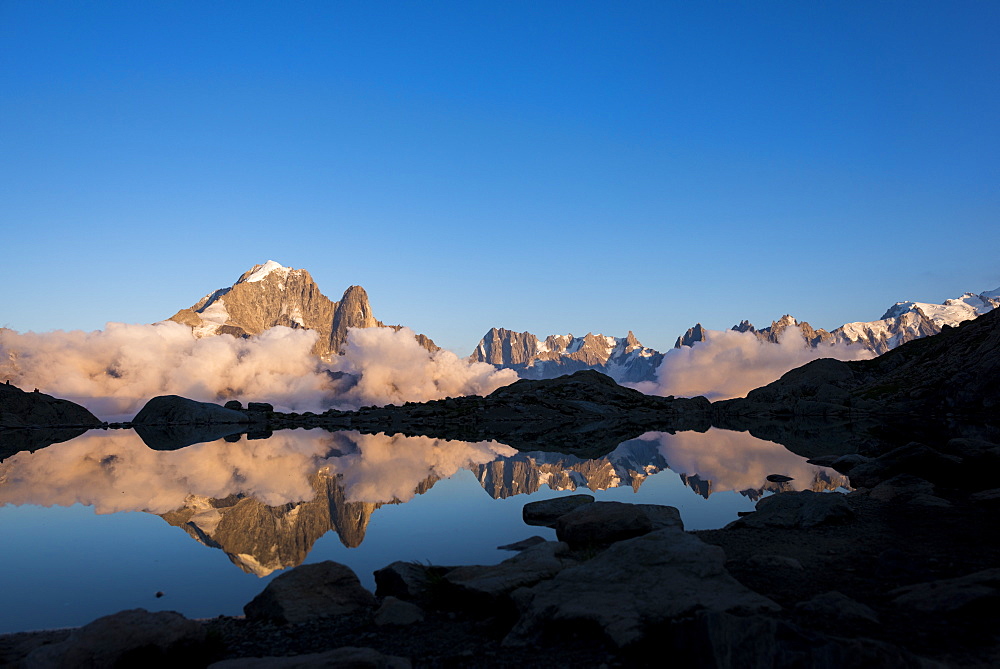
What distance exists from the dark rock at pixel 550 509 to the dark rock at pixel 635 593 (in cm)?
1017

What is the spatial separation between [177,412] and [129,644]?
14495cm

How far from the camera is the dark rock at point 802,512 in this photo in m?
16.7

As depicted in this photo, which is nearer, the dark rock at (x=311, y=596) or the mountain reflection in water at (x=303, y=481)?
the dark rock at (x=311, y=596)

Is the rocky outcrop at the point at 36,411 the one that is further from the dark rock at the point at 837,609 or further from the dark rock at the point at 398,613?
the dark rock at the point at 837,609

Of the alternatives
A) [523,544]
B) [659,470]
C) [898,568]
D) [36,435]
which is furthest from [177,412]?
[898,568]

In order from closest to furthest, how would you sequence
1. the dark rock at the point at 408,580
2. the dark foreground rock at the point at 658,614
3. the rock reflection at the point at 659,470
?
the dark foreground rock at the point at 658,614 < the dark rock at the point at 408,580 < the rock reflection at the point at 659,470

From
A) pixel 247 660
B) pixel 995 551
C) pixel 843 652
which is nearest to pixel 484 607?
pixel 247 660

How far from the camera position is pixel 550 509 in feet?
71.4

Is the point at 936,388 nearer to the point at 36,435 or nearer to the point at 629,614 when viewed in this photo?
the point at 629,614

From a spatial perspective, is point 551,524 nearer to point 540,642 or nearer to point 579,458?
point 540,642

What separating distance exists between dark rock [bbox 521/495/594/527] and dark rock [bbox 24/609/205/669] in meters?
13.2

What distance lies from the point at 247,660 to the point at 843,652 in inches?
309

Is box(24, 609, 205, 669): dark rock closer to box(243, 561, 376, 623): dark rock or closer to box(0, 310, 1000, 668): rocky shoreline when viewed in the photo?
box(0, 310, 1000, 668): rocky shoreline

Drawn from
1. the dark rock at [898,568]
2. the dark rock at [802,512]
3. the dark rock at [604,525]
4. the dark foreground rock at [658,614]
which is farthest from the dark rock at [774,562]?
the dark rock at [802,512]
